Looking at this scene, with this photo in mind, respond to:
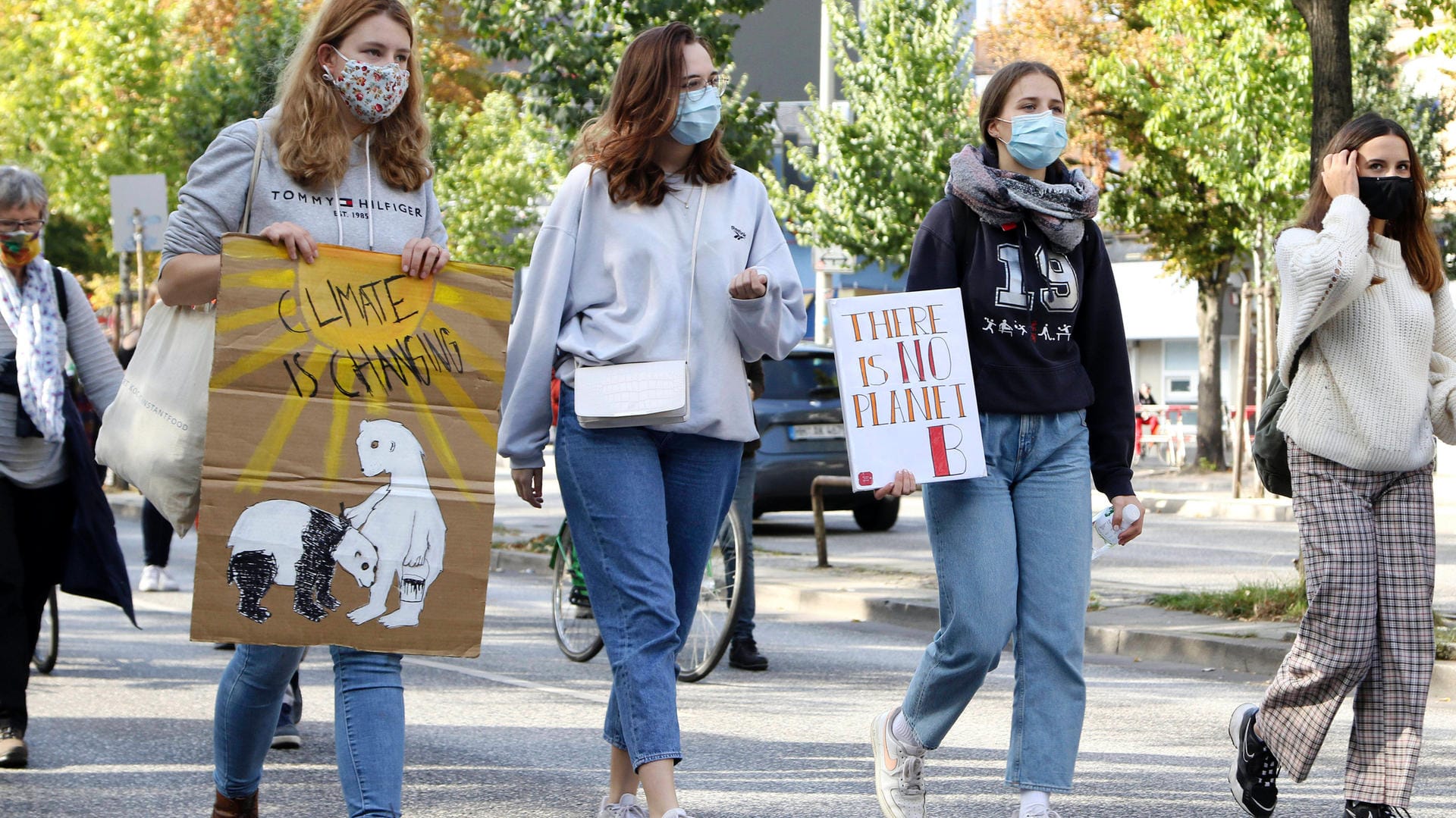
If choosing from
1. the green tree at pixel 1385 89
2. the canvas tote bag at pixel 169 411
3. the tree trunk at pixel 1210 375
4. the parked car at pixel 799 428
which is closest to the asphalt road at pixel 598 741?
the canvas tote bag at pixel 169 411

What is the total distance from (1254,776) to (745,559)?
345cm

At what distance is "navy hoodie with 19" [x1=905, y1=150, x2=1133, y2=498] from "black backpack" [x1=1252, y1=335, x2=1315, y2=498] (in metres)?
0.62

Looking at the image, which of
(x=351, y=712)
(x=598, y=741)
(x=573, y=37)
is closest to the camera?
(x=351, y=712)

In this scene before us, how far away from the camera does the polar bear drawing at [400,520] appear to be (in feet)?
12.1

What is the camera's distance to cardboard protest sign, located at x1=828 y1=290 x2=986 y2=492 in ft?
14.1

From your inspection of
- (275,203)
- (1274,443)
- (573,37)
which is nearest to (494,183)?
(573,37)

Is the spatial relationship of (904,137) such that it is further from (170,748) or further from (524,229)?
(170,748)

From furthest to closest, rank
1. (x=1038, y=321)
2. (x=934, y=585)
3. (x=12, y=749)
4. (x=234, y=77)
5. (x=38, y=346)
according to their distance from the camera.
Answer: (x=234, y=77) → (x=934, y=585) → (x=38, y=346) → (x=12, y=749) → (x=1038, y=321)

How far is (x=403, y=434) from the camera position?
374 cm

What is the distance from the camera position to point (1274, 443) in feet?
16.1

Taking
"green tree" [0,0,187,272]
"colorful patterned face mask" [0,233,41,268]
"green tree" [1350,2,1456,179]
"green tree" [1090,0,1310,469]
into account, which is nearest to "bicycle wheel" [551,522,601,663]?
"colorful patterned face mask" [0,233,41,268]

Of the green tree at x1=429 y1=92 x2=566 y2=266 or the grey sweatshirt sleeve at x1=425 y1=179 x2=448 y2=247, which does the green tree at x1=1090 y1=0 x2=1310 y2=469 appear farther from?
the green tree at x1=429 y1=92 x2=566 y2=266

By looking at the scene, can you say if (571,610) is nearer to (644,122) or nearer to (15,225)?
(15,225)

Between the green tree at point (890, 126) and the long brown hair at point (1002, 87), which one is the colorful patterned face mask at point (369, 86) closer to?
the long brown hair at point (1002, 87)
